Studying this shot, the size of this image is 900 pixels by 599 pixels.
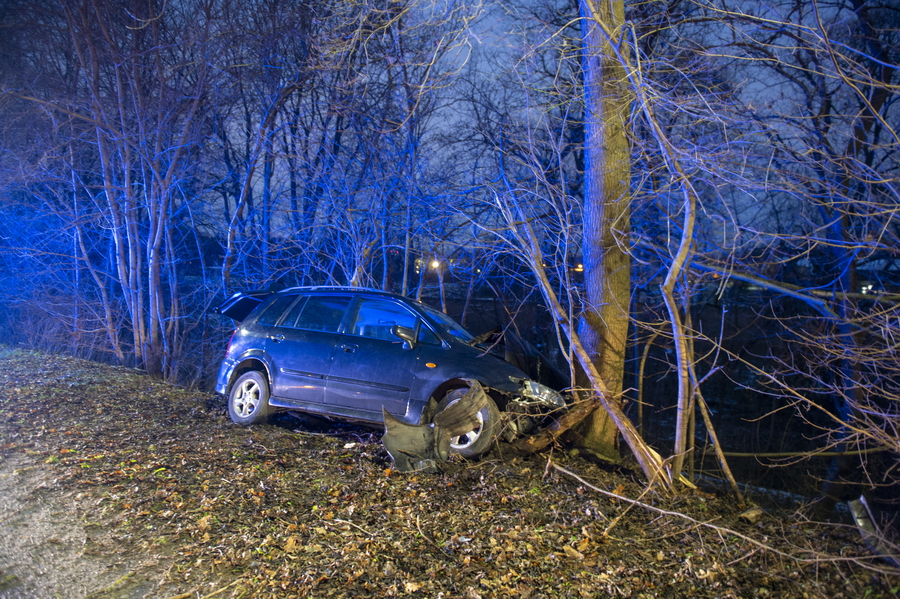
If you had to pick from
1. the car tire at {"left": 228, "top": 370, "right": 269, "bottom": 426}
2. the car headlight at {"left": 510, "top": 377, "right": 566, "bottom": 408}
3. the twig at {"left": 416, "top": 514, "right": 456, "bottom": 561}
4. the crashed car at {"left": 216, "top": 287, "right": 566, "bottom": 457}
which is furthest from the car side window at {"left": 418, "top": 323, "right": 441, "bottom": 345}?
the twig at {"left": 416, "top": 514, "right": 456, "bottom": 561}

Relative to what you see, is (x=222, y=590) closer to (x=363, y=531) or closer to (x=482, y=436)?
(x=363, y=531)

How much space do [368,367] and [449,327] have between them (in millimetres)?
1094

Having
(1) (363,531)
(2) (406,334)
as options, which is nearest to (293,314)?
(2) (406,334)

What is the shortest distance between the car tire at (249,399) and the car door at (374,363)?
41.2 inches

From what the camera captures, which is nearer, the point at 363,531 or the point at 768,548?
the point at 768,548

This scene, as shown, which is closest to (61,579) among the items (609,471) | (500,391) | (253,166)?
(500,391)

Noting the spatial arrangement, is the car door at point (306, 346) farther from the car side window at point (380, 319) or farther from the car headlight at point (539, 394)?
the car headlight at point (539, 394)

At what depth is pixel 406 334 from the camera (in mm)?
6094

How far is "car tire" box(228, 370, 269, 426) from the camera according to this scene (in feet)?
22.7

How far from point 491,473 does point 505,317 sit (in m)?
9.60

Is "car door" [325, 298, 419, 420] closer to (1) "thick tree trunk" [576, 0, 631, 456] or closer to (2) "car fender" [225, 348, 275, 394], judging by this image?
(2) "car fender" [225, 348, 275, 394]

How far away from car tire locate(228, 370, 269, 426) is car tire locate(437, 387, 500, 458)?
272 cm

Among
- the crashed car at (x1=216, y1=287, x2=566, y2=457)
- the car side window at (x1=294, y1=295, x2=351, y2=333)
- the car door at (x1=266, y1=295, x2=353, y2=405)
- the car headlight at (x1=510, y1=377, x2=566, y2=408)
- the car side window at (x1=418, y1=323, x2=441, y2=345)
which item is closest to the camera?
the car headlight at (x1=510, y1=377, x2=566, y2=408)

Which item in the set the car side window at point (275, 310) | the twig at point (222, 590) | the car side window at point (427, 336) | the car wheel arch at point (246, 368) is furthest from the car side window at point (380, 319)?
the twig at point (222, 590)
